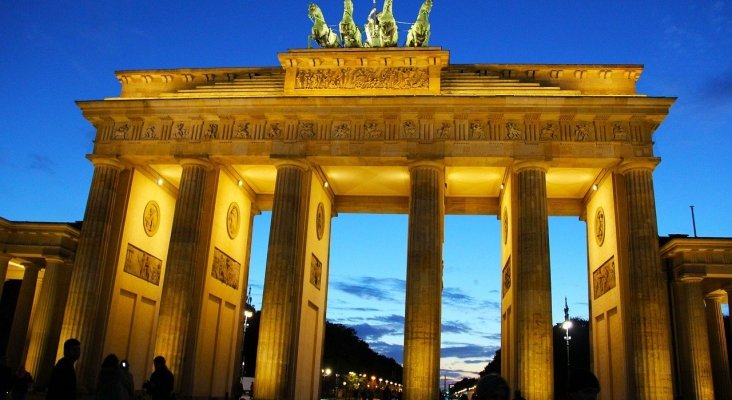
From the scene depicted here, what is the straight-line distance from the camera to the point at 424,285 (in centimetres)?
2614

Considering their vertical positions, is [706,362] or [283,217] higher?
[283,217]

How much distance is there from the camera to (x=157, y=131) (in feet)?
97.2

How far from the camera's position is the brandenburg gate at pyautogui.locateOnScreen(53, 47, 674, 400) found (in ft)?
84.4

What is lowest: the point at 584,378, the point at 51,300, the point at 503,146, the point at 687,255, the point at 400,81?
the point at 584,378

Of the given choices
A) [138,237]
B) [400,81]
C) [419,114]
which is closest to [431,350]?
[419,114]

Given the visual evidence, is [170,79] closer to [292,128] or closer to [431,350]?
[292,128]

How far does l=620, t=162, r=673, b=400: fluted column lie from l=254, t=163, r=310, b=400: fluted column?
1349 centimetres

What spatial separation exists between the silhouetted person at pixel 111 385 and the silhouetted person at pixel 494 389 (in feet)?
18.2

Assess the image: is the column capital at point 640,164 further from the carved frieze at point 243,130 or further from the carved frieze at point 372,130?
the carved frieze at point 243,130

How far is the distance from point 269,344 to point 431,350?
6497 mm

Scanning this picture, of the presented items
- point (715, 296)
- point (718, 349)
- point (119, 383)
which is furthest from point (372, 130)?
point (119, 383)

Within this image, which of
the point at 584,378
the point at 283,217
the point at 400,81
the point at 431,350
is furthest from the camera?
the point at 400,81

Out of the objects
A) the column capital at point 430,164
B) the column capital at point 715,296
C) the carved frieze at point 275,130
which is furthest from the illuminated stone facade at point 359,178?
the column capital at point 715,296

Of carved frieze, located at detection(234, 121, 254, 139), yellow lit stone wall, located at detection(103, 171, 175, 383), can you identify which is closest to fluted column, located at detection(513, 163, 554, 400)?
carved frieze, located at detection(234, 121, 254, 139)
